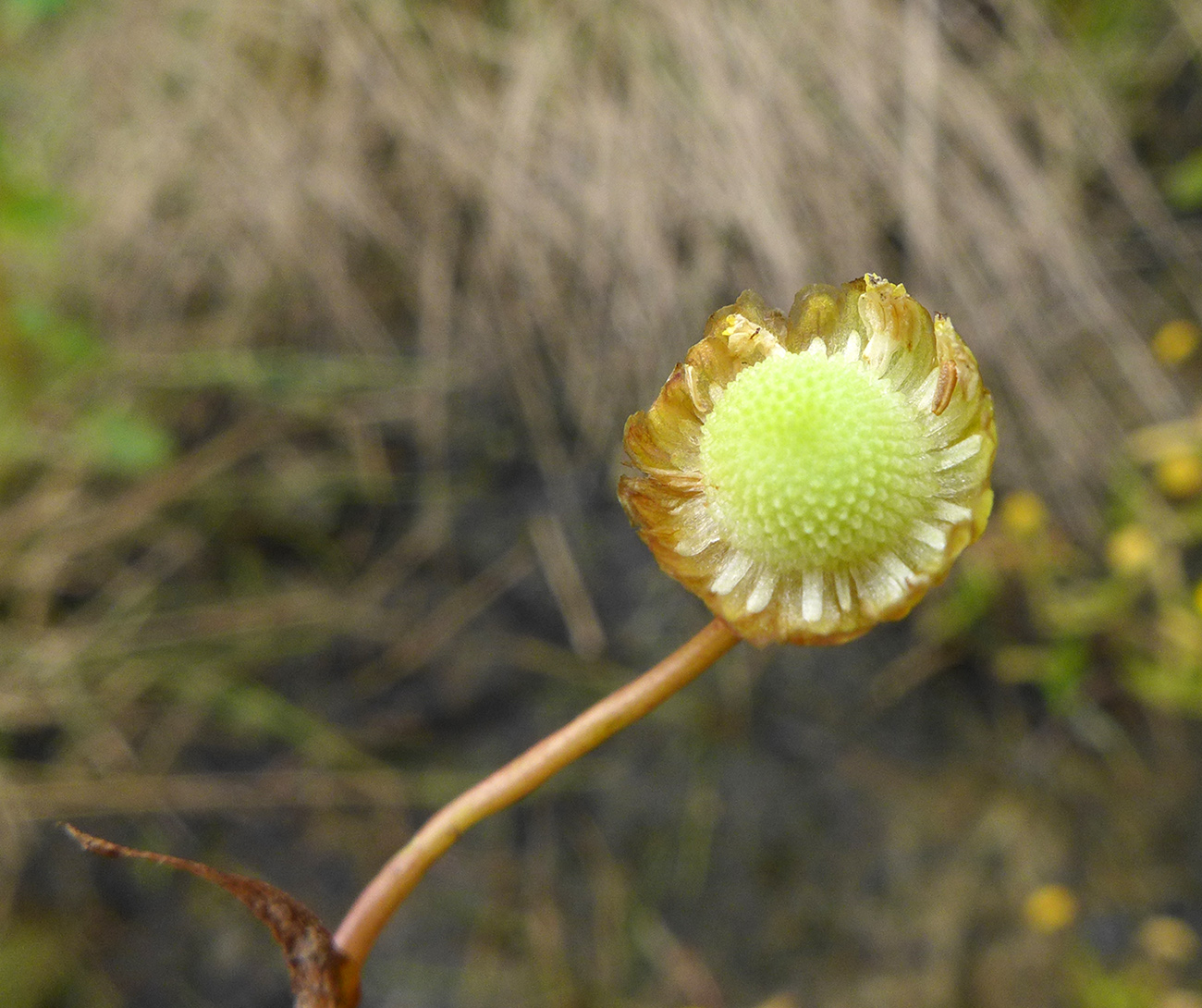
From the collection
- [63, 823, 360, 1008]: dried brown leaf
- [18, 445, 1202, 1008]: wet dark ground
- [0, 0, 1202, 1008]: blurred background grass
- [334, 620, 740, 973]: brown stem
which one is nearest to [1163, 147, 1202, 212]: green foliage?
[0, 0, 1202, 1008]: blurred background grass

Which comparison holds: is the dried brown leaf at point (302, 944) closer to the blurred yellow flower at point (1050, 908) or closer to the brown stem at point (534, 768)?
the brown stem at point (534, 768)

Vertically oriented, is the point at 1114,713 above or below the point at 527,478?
below

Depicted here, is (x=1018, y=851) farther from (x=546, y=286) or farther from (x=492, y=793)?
(x=492, y=793)

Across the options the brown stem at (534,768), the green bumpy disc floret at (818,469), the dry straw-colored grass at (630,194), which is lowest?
the brown stem at (534,768)

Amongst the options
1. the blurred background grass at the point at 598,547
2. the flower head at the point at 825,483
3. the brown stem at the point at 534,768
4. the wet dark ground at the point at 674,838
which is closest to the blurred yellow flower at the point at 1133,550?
the blurred background grass at the point at 598,547

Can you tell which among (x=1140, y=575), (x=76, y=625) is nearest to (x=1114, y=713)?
(x=1140, y=575)

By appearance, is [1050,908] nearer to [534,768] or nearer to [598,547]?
[598,547]
